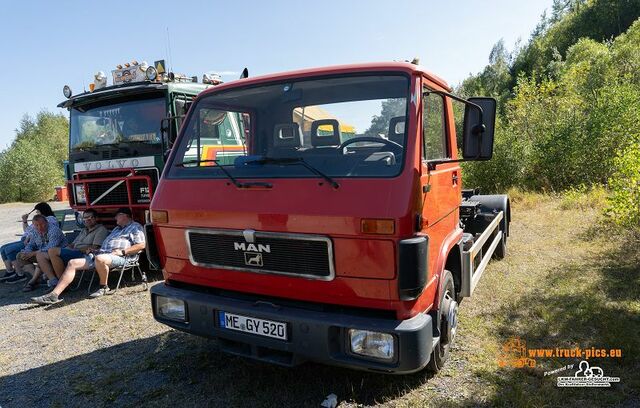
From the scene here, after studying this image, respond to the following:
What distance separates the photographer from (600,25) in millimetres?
47062

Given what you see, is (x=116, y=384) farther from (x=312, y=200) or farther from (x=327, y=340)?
(x=312, y=200)

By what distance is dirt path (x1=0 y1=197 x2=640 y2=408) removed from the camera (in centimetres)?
307

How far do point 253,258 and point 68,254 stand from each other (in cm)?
470

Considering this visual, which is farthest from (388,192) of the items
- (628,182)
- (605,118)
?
(605,118)

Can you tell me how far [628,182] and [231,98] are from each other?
5.38 metres

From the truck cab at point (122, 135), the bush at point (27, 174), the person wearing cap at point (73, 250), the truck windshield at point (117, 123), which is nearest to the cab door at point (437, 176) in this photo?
the truck cab at point (122, 135)

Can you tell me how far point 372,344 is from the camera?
97.3 inches

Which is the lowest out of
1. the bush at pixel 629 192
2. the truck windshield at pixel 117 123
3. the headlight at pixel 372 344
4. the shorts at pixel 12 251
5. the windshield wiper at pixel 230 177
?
the shorts at pixel 12 251

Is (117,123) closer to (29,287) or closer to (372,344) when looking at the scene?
(29,287)

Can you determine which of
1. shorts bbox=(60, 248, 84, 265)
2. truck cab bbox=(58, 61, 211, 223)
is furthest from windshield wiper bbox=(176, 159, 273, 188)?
shorts bbox=(60, 248, 84, 265)

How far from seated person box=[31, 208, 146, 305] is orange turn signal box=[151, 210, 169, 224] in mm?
2846

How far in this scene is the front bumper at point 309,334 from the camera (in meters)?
2.41

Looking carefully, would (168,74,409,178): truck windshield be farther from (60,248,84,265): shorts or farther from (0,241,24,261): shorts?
(0,241,24,261): shorts

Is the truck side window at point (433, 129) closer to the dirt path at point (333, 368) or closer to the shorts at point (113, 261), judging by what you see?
the dirt path at point (333, 368)
